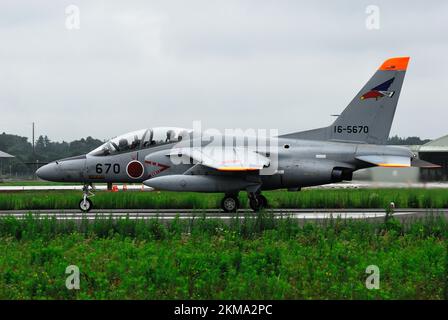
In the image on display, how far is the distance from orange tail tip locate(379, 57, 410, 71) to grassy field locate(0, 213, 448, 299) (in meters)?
8.80

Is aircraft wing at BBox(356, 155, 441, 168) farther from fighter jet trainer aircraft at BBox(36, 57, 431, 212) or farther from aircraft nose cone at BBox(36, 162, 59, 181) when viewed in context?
aircraft nose cone at BBox(36, 162, 59, 181)

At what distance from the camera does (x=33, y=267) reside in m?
11.2

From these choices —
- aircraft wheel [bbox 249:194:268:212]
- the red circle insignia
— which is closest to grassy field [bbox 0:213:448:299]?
aircraft wheel [bbox 249:194:268:212]

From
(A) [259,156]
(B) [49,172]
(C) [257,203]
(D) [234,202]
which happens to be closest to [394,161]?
(A) [259,156]

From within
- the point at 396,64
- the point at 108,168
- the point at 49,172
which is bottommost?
the point at 49,172

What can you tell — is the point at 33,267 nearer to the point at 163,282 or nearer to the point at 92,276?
the point at 92,276

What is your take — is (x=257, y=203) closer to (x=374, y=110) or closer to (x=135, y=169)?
(x=135, y=169)

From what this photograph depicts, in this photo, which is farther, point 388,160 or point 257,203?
point 257,203

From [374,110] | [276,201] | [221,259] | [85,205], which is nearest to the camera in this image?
[221,259]

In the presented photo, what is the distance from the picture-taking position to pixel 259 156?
24000 millimetres

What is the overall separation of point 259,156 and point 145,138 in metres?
4.15

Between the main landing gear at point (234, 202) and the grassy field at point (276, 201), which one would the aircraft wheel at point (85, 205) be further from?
the main landing gear at point (234, 202)

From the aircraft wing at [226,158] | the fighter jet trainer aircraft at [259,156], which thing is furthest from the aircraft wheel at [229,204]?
the aircraft wing at [226,158]
